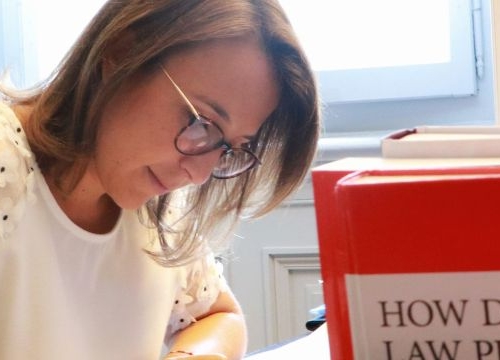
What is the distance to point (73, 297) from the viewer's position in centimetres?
83

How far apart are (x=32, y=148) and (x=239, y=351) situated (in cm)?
36

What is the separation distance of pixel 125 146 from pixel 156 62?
0.09 meters

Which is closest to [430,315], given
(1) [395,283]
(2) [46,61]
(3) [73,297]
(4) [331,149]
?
(1) [395,283]

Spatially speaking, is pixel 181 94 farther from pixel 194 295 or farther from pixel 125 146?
pixel 194 295

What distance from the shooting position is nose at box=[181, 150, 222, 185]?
2.53ft

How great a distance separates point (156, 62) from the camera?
74cm

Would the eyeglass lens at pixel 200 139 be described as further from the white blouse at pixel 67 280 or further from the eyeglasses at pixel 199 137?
the white blouse at pixel 67 280

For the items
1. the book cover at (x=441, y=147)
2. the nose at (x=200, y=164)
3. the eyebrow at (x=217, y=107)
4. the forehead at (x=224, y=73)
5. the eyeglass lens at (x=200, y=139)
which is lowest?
the nose at (x=200, y=164)

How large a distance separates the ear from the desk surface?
33 cm

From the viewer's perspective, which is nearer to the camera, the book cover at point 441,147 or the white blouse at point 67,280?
the book cover at point 441,147

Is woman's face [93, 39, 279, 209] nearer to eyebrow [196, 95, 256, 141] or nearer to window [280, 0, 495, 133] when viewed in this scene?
eyebrow [196, 95, 256, 141]

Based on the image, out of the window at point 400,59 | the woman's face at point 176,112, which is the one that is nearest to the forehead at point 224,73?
the woman's face at point 176,112

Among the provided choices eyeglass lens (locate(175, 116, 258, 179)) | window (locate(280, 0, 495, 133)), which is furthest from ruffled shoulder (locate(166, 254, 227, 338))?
window (locate(280, 0, 495, 133))

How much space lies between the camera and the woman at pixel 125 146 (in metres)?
0.74
